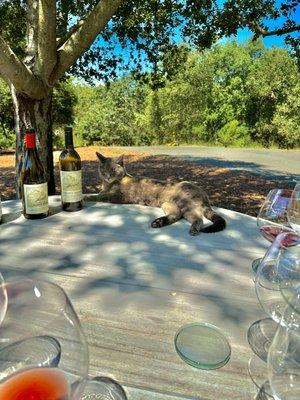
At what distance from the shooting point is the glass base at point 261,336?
32.0 inches

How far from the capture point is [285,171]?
1007 cm

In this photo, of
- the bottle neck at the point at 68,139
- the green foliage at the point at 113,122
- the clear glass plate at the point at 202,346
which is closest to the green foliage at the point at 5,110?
the green foliage at the point at 113,122

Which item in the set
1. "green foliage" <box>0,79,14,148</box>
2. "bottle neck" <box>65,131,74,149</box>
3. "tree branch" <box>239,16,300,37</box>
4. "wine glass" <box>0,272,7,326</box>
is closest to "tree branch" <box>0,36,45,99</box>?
"bottle neck" <box>65,131,74,149</box>

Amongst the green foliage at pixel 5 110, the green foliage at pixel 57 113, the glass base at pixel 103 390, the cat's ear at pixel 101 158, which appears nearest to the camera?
the glass base at pixel 103 390

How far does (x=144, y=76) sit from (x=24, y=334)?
24.2 ft

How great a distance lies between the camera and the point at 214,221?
1.71 m

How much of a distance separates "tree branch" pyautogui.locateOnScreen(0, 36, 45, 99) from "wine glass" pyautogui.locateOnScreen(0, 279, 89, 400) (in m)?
2.18

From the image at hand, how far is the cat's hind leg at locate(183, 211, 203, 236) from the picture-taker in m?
1.59

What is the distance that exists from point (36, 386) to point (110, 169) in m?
2.47

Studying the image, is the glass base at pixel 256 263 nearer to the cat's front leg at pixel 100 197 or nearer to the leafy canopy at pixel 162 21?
the cat's front leg at pixel 100 197

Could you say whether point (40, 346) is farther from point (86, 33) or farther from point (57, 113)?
point (57, 113)

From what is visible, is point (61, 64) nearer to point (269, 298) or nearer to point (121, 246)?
point (121, 246)

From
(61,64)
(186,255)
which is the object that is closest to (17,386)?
(186,255)

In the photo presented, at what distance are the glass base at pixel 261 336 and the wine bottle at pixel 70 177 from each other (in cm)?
115
